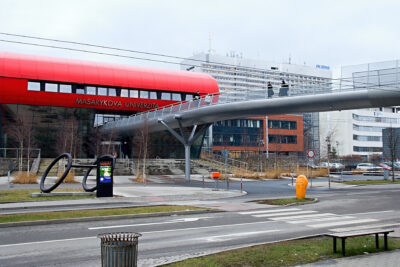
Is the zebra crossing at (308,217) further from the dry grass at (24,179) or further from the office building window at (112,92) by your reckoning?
the office building window at (112,92)

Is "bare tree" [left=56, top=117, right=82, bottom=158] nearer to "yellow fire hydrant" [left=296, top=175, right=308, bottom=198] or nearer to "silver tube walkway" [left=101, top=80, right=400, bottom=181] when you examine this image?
"silver tube walkway" [left=101, top=80, right=400, bottom=181]

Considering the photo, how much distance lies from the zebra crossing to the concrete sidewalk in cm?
498

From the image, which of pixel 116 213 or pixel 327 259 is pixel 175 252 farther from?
pixel 116 213

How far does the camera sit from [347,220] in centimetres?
1454

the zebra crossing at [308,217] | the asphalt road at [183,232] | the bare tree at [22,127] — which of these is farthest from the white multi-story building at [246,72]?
the asphalt road at [183,232]

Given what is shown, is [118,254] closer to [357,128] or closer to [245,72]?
[357,128]

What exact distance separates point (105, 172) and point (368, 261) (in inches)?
668

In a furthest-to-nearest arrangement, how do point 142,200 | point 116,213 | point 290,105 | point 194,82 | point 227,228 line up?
point 194,82 → point 290,105 → point 142,200 → point 116,213 → point 227,228

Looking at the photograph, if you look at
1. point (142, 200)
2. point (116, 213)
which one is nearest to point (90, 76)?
point (142, 200)

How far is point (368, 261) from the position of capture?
304 inches

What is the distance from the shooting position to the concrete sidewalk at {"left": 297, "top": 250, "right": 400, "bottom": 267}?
7480 mm

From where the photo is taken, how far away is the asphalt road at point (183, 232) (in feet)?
30.0

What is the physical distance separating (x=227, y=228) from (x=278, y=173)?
31780mm

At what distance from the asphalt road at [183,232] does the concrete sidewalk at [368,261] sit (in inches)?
108
